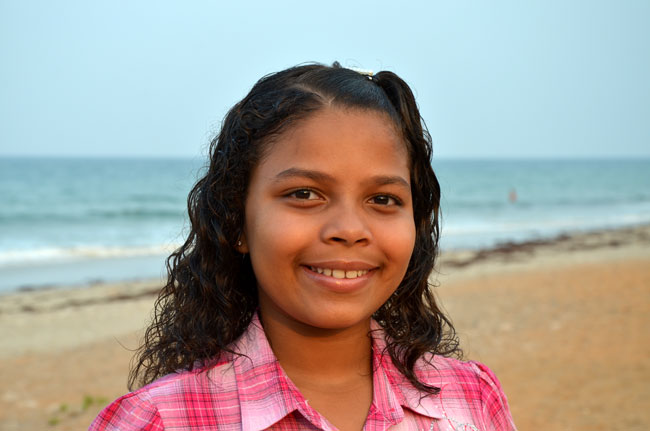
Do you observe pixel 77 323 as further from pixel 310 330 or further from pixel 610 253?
pixel 610 253

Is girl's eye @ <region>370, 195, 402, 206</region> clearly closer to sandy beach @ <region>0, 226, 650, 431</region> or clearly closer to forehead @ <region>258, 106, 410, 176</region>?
forehead @ <region>258, 106, 410, 176</region>

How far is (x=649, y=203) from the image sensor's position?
31734 mm

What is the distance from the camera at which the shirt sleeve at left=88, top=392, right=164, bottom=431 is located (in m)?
1.48

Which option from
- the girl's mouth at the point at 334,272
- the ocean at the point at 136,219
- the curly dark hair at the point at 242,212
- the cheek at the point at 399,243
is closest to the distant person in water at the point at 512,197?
the ocean at the point at 136,219

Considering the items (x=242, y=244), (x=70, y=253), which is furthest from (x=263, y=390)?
(x=70, y=253)

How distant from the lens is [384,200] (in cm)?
173

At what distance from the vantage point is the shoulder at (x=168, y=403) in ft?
4.88

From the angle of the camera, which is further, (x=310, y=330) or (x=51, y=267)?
(x=51, y=267)

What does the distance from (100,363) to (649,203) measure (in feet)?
100

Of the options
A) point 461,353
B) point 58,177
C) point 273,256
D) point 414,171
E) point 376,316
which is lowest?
point 58,177

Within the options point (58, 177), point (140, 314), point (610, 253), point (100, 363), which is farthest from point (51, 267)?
point (58, 177)

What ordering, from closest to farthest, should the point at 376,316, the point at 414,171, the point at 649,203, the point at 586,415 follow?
the point at 414,171, the point at 376,316, the point at 586,415, the point at 649,203

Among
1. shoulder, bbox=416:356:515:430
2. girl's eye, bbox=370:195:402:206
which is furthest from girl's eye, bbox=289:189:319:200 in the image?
shoulder, bbox=416:356:515:430

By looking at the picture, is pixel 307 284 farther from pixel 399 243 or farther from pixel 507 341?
pixel 507 341
